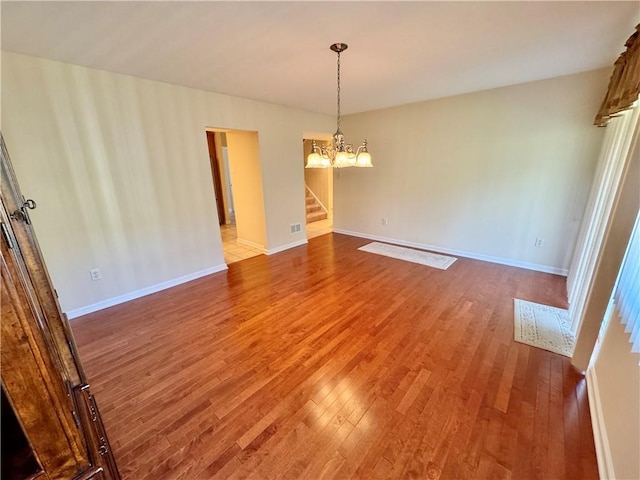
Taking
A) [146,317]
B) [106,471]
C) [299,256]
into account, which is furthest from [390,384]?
[299,256]

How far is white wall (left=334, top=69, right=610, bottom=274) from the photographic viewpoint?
311cm

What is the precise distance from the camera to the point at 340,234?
568 centimetres

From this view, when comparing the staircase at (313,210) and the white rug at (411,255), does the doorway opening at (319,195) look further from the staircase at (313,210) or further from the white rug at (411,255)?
the white rug at (411,255)

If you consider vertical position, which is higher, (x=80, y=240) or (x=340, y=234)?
(x=80, y=240)

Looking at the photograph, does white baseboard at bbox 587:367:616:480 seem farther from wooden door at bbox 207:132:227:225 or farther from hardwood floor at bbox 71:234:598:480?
wooden door at bbox 207:132:227:225

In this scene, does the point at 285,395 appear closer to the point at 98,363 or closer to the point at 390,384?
the point at 390,384

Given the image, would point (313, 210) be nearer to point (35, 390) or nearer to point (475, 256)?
point (475, 256)

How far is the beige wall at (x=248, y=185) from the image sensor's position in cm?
415

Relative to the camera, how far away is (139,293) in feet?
10.2

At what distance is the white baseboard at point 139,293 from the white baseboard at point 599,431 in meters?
3.91

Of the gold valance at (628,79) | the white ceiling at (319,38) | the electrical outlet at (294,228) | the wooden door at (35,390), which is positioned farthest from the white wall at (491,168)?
the wooden door at (35,390)

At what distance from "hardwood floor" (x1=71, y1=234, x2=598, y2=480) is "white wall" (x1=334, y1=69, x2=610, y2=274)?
3.20 feet

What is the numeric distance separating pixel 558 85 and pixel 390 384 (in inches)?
152

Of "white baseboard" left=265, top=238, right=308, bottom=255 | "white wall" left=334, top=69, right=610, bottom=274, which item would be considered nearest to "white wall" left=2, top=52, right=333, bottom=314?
"white baseboard" left=265, top=238, right=308, bottom=255
